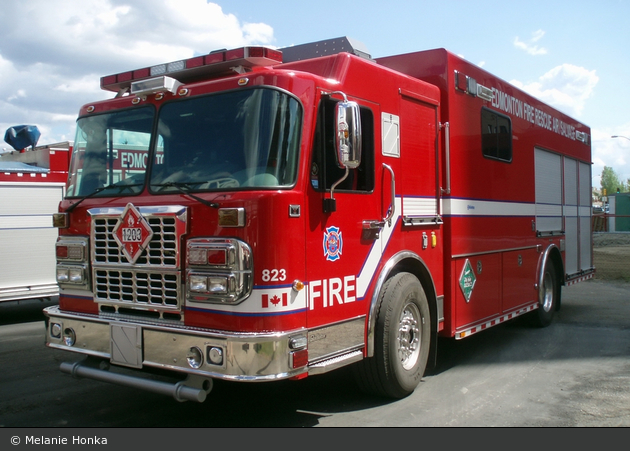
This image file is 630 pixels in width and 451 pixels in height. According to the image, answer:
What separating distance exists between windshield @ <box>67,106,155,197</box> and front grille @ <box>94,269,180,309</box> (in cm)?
68

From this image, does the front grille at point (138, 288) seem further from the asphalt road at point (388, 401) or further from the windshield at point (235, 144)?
the asphalt road at point (388, 401)

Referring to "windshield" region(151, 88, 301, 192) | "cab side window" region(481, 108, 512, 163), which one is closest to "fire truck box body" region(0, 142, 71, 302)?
"windshield" region(151, 88, 301, 192)

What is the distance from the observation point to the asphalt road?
478 cm

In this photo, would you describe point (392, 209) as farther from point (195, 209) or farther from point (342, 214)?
point (195, 209)

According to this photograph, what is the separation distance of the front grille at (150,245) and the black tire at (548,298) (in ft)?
20.0

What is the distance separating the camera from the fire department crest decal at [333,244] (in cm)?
444

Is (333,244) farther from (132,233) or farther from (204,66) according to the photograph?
(204,66)

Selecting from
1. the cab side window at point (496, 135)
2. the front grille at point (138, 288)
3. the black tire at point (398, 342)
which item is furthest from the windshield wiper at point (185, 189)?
the cab side window at point (496, 135)

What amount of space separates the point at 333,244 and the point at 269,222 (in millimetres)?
725

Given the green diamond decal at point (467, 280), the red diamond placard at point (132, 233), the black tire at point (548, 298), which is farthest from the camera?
the black tire at point (548, 298)

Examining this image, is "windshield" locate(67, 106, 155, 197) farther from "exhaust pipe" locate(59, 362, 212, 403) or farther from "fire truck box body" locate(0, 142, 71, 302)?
"fire truck box body" locate(0, 142, 71, 302)

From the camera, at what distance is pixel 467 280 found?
20.7 ft
